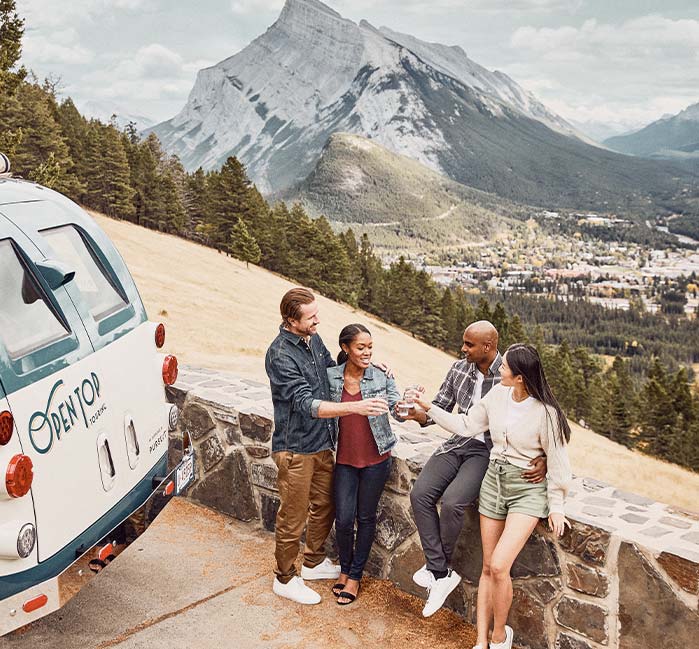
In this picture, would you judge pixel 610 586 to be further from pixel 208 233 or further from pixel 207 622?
pixel 208 233

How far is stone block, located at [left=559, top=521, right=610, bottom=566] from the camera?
4.07 metres

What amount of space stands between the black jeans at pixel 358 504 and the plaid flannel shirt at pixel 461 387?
16.7 inches

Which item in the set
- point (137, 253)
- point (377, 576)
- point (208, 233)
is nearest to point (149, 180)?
point (208, 233)

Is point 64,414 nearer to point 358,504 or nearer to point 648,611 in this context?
point 358,504

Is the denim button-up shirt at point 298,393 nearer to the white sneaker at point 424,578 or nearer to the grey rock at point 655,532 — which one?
the white sneaker at point 424,578

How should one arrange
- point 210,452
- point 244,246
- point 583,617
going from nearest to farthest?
point 583,617 → point 210,452 → point 244,246

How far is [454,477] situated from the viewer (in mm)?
4684

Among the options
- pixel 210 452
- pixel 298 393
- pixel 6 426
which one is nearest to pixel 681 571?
pixel 298 393

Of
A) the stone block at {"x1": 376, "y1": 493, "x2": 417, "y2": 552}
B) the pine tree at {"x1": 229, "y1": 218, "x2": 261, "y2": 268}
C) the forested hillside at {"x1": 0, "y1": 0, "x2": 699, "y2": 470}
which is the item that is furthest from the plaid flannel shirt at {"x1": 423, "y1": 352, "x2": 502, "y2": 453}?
the pine tree at {"x1": 229, "y1": 218, "x2": 261, "y2": 268}

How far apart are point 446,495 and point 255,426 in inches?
73.7

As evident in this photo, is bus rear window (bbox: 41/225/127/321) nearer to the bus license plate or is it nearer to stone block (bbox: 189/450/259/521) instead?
the bus license plate

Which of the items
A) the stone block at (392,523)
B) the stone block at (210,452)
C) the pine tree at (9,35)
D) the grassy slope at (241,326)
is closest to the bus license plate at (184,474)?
the stone block at (210,452)

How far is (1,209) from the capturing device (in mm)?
3805

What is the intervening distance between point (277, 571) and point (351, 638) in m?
0.70
